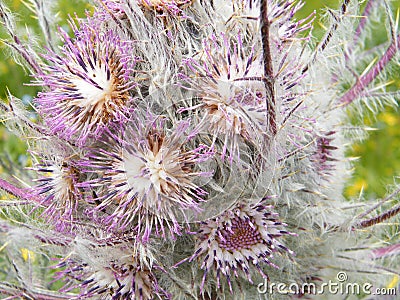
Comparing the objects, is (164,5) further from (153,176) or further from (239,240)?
(239,240)

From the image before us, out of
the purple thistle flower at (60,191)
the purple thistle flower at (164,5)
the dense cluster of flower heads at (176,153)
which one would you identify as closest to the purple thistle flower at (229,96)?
the dense cluster of flower heads at (176,153)

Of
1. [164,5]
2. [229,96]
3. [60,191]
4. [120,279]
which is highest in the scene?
[164,5]

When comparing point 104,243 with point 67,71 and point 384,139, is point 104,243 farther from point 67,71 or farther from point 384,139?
point 384,139

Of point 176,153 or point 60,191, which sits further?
point 60,191

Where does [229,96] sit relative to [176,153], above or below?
above

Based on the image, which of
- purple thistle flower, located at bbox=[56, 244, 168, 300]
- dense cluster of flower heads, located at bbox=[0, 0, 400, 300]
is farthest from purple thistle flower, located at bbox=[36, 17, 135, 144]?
purple thistle flower, located at bbox=[56, 244, 168, 300]

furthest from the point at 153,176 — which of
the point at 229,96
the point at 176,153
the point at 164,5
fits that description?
the point at 164,5

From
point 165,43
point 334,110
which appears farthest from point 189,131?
point 334,110

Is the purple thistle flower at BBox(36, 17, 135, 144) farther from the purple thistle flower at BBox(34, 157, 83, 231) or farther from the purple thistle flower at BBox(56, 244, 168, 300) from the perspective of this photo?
the purple thistle flower at BBox(56, 244, 168, 300)
